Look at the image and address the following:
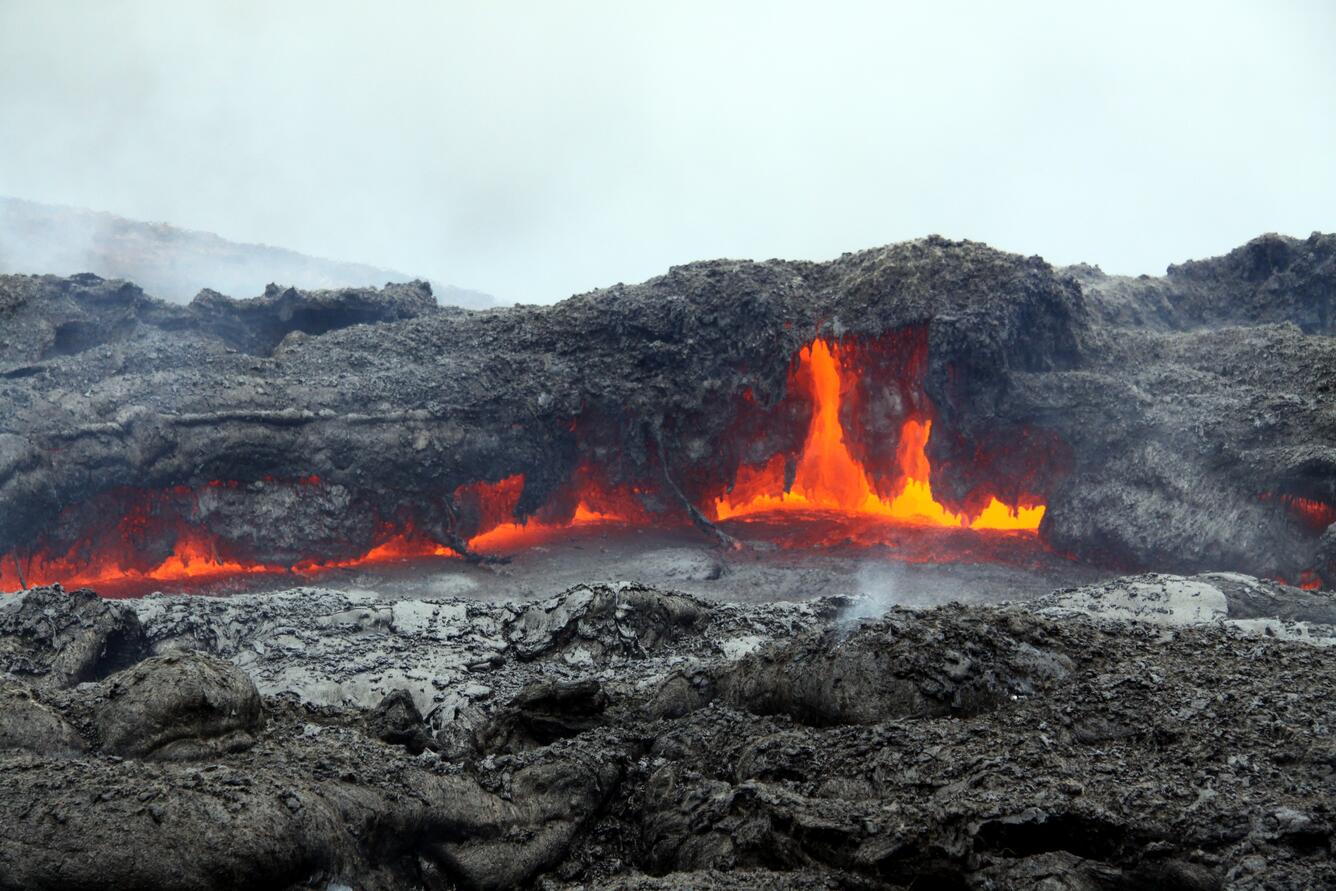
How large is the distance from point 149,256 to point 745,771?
68.9 metres

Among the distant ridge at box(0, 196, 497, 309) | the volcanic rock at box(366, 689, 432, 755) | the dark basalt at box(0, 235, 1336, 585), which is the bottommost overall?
the volcanic rock at box(366, 689, 432, 755)

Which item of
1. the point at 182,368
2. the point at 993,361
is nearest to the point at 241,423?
the point at 182,368

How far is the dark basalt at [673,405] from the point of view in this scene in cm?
1617

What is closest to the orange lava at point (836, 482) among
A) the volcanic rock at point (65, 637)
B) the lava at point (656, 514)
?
the lava at point (656, 514)

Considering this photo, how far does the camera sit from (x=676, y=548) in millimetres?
17875

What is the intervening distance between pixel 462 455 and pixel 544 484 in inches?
79.4

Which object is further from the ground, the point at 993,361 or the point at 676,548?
the point at 993,361

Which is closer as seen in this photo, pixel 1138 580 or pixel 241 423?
pixel 1138 580

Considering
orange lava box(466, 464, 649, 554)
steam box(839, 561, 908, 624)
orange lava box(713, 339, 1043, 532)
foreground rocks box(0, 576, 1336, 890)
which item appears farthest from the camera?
orange lava box(713, 339, 1043, 532)

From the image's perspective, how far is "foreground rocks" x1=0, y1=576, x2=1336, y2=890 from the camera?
4.40 m

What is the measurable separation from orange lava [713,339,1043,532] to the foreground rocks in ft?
38.3

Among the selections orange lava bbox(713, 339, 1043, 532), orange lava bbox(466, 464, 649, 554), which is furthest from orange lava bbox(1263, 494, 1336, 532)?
orange lava bbox(466, 464, 649, 554)

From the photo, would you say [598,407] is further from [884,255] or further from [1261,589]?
[1261,589]

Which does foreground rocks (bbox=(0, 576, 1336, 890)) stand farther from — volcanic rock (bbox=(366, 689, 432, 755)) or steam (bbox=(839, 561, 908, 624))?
steam (bbox=(839, 561, 908, 624))
